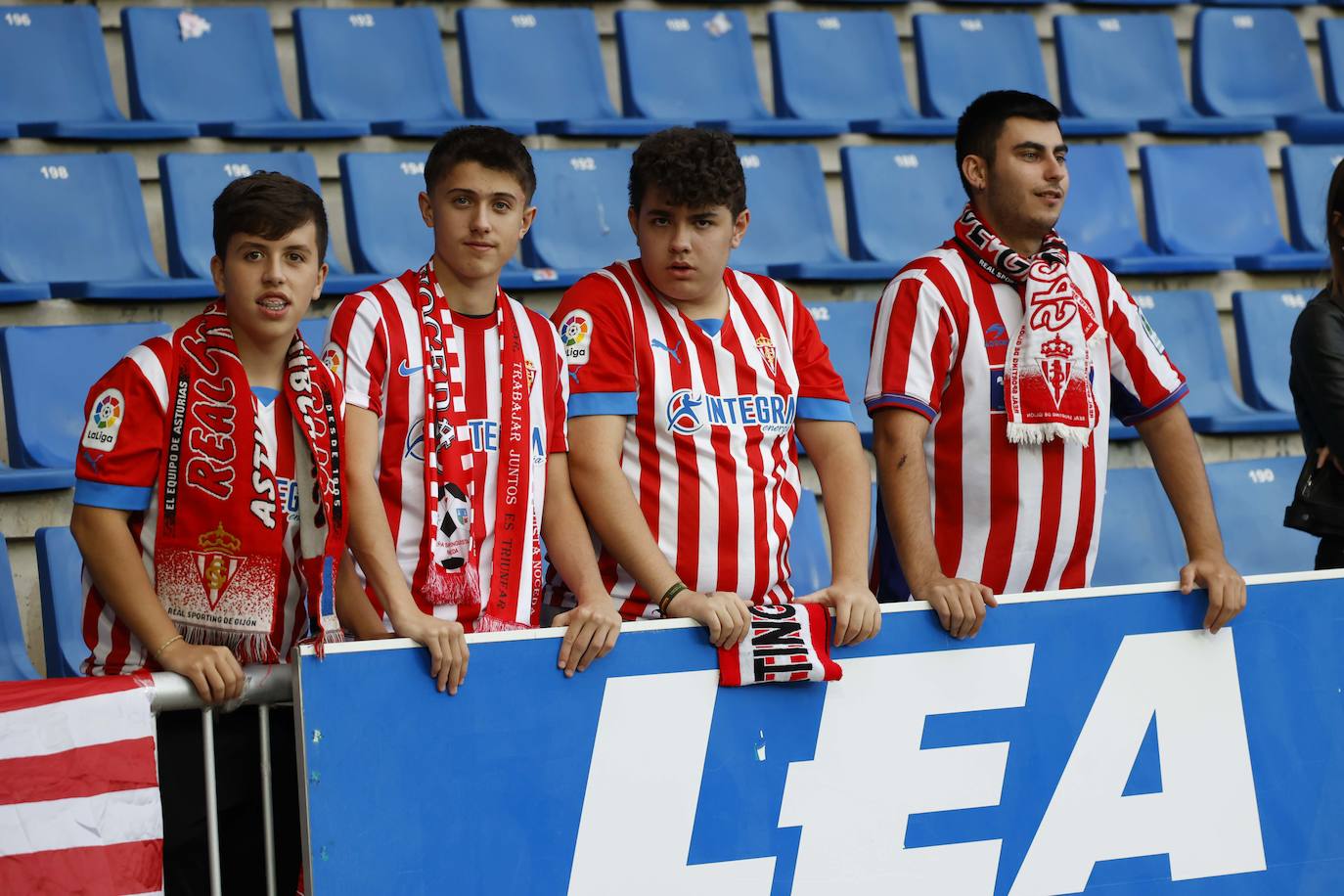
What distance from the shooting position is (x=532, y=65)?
5.21 meters

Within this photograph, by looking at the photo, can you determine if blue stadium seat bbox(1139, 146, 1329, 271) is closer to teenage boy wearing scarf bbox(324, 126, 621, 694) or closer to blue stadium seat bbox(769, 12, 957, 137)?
blue stadium seat bbox(769, 12, 957, 137)

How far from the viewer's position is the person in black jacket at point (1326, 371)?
313 centimetres

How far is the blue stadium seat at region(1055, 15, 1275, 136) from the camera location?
5758 mm

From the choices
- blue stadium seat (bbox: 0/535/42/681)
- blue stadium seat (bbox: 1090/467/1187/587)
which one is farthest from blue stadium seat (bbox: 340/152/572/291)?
blue stadium seat (bbox: 1090/467/1187/587)

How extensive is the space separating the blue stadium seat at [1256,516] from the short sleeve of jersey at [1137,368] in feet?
5.11

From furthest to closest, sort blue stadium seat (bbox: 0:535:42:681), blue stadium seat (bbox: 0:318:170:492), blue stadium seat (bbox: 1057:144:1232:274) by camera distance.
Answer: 1. blue stadium seat (bbox: 1057:144:1232:274)
2. blue stadium seat (bbox: 0:318:170:492)
3. blue stadium seat (bbox: 0:535:42:681)

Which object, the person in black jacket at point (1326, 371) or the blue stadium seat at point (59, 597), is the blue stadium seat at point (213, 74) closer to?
the blue stadium seat at point (59, 597)

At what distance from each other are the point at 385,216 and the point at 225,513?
2.49 m

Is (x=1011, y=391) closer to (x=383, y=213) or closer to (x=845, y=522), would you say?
(x=845, y=522)

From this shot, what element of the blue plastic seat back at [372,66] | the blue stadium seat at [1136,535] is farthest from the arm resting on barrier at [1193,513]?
the blue plastic seat back at [372,66]

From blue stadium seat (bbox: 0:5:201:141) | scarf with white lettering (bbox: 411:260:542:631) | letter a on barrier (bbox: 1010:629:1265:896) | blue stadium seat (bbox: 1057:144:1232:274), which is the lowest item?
letter a on barrier (bbox: 1010:629:1265:896)

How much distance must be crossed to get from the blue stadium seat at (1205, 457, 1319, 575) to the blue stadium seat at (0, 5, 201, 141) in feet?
10.9

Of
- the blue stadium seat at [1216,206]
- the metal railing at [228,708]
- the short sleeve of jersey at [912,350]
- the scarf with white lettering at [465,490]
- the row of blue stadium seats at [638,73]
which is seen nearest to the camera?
the metal railing at [228,708]

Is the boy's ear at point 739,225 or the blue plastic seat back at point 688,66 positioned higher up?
the blue plastic seat back at point 688,66
